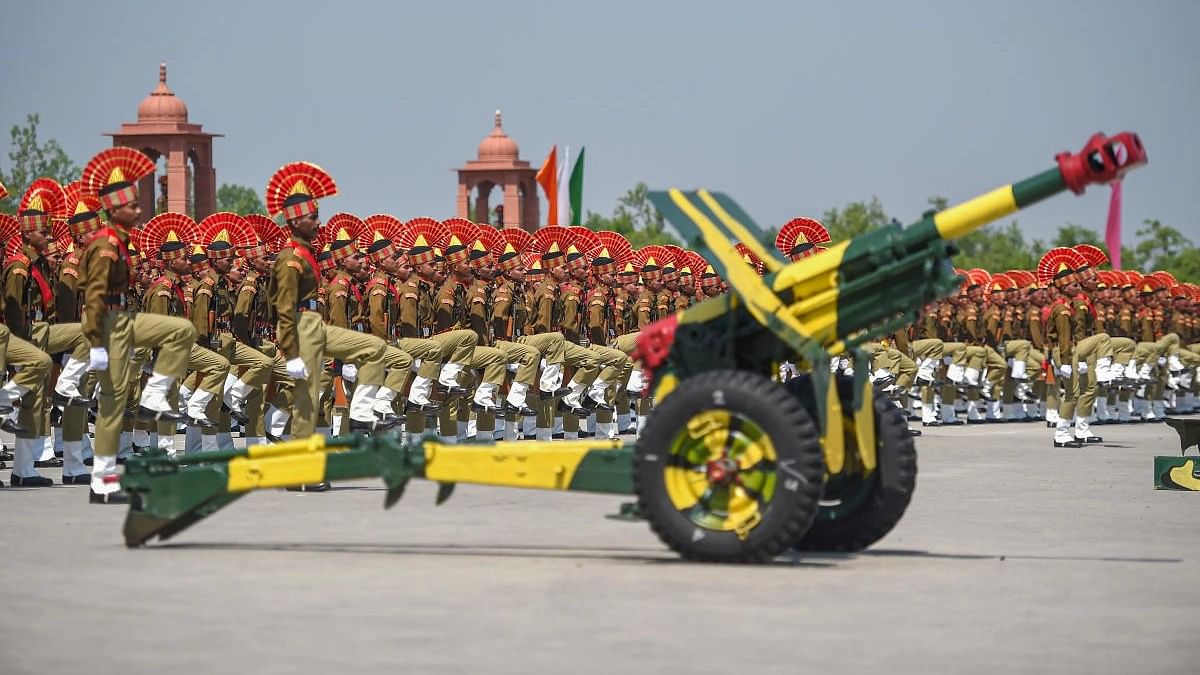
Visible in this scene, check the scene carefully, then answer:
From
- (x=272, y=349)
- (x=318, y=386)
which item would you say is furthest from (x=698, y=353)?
(x=272, y=349)

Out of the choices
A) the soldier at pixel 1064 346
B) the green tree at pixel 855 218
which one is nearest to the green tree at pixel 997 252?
the green tree at pixel 855 218

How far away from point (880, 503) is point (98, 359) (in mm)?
5807

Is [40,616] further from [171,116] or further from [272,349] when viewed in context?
[171,116]

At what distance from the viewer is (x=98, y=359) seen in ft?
47.7

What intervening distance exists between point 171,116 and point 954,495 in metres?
44.1

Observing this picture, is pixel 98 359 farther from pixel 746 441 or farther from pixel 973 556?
pixel 973 556

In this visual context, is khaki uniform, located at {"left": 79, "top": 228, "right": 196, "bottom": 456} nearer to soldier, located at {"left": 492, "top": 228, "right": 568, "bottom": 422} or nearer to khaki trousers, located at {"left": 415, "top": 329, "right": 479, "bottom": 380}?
khaki trousers, located at {"left": 415, "top": 329, "right": 479, "bottom": 380}

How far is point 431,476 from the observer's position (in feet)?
37.1

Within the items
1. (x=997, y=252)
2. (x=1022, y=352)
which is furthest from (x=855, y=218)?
(x=1022, y=352)

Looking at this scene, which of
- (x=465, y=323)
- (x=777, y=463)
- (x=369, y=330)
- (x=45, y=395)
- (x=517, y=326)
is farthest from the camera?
(x=517, y=326)

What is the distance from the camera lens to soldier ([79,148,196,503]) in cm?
1466

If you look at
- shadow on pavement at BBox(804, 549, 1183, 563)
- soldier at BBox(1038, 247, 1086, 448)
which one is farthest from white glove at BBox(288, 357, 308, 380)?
soldier at BBox(1038, 247, 1086, 448)

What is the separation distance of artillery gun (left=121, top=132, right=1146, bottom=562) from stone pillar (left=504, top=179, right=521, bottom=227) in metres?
60.3

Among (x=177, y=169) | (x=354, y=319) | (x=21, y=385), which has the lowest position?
(x=21, y=385)
